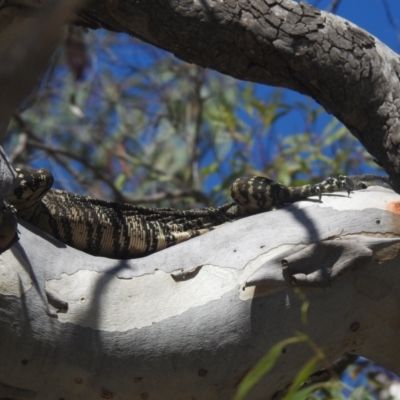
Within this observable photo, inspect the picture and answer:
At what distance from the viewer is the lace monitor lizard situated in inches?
159

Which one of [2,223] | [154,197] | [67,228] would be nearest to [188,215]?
[67,228]

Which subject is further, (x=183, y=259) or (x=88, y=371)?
(x=183, y=259)

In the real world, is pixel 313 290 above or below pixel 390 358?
above

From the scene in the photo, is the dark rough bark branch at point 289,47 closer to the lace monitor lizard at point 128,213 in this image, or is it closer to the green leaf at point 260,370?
the lace monitor lizard at point 128,213

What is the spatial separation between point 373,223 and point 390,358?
669 millimetres

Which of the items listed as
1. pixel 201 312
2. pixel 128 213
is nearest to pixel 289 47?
pixel 201 312

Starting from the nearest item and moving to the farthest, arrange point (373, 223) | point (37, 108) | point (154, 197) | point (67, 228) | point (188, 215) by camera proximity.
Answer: point (373, 223), point (67, 228), point (188, 215), point (154, 197), point (37, 108)

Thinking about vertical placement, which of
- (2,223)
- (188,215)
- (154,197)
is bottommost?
(154,197)

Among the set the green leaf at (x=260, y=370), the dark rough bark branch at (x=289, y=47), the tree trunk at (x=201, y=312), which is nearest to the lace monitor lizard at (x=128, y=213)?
the dark rough bark branch at (x=289, y=47)

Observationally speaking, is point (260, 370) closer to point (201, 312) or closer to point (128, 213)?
point (201, 312)

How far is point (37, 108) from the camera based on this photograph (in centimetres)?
1043

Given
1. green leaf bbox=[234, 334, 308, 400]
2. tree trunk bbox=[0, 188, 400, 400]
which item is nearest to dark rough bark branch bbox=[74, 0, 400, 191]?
tree trunk bbox=[0, 188, 400, 400]

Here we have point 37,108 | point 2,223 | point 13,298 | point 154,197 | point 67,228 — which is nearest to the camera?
point 2,223

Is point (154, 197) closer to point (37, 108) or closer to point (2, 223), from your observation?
point (37, 108)
